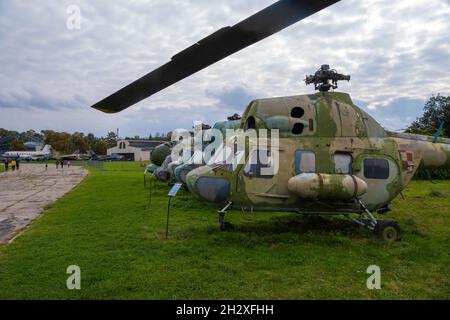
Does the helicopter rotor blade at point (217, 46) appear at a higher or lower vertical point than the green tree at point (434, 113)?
lower

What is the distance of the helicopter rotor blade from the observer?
6.61 feet

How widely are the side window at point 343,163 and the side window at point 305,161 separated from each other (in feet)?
1.87

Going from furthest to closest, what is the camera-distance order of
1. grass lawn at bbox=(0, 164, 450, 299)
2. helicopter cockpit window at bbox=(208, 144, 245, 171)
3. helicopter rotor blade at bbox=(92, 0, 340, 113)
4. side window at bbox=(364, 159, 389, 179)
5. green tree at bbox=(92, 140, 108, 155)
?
1. green tree at bbox=(92, 140, 108, 155)
2. side window at bbox=(364, 159, 389, 179)
3. helicopter cockpit window at bbox=(208, 144, 245, 171)
4. grass lawn at bbox=(0, 164, 450, 299)
5. helicopter rotor blade at bbox=(92, 0, 340, 113)

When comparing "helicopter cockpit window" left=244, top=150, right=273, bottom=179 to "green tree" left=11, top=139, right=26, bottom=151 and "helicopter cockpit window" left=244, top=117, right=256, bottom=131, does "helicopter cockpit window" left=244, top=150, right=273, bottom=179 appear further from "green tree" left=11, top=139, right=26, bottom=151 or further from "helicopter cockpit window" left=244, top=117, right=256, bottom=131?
"green tree" left=11, top=139, right=26, bottom=151

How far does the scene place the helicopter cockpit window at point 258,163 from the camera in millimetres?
8250

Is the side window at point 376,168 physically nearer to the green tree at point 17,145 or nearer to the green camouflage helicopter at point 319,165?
the green camouflage helicopter at point 319,165

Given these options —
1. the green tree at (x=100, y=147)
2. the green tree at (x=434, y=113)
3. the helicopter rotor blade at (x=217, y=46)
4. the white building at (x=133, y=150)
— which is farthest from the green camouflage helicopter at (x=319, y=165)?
the green tree at (x=100, y=147)

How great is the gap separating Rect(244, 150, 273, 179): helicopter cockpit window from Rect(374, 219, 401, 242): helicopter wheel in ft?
8.94

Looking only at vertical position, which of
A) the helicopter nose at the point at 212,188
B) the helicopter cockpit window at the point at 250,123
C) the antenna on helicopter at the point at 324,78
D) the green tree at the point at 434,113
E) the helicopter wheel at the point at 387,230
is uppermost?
the green tree at the point at 434,113

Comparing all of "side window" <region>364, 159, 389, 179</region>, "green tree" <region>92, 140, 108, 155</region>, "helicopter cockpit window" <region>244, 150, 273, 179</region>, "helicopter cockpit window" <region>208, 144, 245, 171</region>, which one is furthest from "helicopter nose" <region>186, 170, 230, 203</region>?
"green tree" <region>92, 140, 108, 155</region>

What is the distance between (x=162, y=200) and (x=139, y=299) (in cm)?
1063

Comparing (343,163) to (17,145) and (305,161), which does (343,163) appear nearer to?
(305,161)

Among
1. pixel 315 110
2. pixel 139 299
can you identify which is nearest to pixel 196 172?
pixel 315 110

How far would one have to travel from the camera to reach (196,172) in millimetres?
8539
